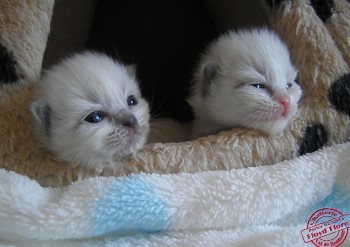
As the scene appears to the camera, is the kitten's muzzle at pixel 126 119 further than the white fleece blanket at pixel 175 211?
Yes

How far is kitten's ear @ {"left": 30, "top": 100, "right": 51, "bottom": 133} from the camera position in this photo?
41.7 inches

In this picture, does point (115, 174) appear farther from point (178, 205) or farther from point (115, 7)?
point (115, 7)

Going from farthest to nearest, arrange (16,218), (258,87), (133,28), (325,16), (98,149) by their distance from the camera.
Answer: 1. (133,28)
2. (325,16)
3. (258,87)
4. (98,149)
5. (16,218)

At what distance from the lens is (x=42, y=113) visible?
3.49ft

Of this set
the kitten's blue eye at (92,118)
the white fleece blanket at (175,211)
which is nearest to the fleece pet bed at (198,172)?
the white fleece blanket at (175,211)

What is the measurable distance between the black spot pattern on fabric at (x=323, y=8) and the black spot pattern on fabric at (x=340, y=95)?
0.72ft

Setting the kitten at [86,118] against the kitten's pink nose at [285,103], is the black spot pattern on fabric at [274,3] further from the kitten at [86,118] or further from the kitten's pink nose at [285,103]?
the kitten at [86,118]

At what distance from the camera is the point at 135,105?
1160 millimetres

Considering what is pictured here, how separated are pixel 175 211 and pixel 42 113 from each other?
16.1 inches

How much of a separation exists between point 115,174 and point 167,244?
22 centimetres

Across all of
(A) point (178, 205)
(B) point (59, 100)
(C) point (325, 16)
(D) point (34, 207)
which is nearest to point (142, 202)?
(A) point (178, 205)

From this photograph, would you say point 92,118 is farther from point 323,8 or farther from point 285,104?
point 323,8

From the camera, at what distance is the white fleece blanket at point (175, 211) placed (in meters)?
0.91

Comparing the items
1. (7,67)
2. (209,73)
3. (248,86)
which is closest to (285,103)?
(248,86)
